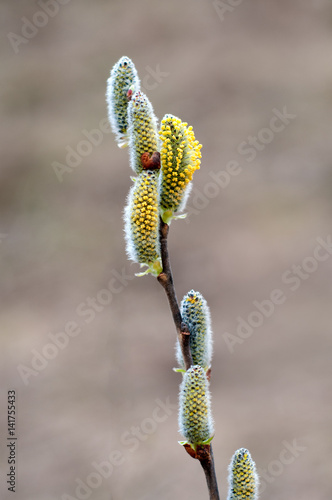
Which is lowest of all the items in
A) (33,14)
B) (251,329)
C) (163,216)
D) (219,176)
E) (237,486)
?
(237,486)

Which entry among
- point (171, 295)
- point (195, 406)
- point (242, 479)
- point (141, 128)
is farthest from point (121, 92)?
point (242, 479)

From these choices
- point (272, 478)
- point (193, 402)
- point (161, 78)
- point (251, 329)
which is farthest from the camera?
point (161, 78)

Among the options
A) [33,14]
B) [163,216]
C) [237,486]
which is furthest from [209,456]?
[33,14]

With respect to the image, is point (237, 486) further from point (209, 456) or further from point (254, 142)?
point (254, 142)

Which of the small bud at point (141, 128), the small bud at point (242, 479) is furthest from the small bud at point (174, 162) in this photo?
the small bud at point (242, 479)

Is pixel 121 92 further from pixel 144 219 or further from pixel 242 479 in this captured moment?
pixel 242 479

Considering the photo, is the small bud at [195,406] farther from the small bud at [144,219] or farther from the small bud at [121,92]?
the small bud at [121,92]
